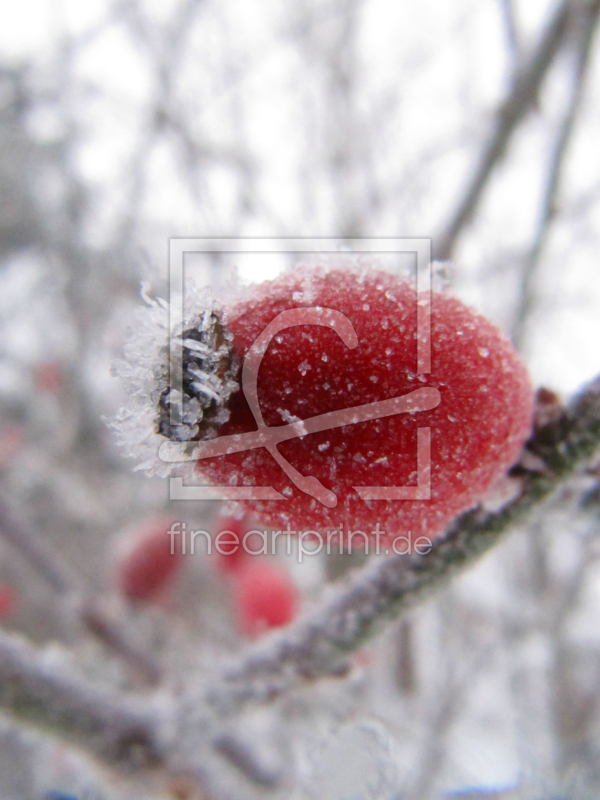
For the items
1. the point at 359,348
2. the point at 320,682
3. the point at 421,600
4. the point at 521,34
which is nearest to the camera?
the point at 359,348

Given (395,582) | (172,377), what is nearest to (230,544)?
(395,582)

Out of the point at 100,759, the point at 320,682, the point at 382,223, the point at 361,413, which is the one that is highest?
the point at 382,223

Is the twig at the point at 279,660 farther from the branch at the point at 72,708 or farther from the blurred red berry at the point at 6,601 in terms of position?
the blurred red berry at the point at 6,601

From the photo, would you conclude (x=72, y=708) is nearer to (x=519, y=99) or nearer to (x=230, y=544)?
(x=230, y=544)

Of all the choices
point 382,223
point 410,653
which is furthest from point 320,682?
point 382,223

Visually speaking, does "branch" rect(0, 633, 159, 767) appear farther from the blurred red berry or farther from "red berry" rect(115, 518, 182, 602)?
the blurred red berry

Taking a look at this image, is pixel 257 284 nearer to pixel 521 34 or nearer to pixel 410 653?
pixel 521 34
